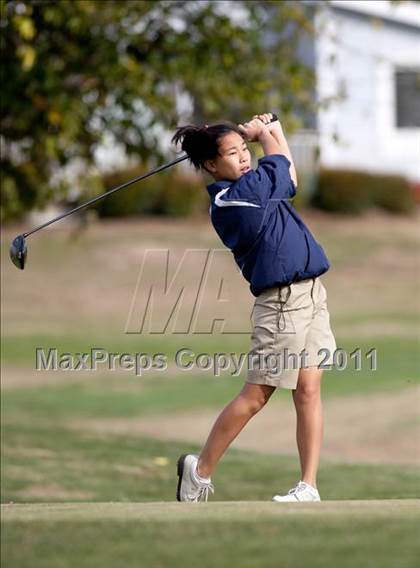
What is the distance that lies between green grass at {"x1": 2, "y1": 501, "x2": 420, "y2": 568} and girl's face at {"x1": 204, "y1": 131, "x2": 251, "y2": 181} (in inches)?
72.1

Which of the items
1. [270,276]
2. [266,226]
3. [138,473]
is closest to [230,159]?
[266,226]

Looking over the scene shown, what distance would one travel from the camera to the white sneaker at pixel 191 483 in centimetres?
699

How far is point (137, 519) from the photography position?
5.51 meters

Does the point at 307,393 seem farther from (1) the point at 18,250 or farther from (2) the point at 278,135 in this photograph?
(1) the point at 18,250

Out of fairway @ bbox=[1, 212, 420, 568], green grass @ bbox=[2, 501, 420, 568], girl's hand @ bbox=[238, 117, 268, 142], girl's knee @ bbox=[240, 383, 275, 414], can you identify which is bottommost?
fairway @ bbox=[1, 212, 420, 568]

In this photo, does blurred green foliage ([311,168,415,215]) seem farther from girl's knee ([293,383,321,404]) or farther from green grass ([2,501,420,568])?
green grass ([2,501,420,568])

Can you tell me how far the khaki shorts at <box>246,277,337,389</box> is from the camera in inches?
265

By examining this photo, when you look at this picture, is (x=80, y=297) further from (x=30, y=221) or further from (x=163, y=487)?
(x=163, y=487)

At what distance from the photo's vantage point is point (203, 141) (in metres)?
6.89

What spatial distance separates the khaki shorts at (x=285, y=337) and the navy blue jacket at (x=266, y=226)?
0.22ft

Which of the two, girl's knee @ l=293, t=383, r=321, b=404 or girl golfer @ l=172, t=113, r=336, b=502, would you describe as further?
girl's knee @ l=293, t=383, r=321, b=404

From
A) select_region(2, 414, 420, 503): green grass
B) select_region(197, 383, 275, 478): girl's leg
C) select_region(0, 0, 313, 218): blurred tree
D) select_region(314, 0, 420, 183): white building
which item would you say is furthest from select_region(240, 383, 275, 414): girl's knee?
select_region(314, 0, 420, 183): white building

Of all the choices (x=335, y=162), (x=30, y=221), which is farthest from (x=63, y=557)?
(x=335, y=162)

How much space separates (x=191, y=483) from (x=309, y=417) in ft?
2.33
